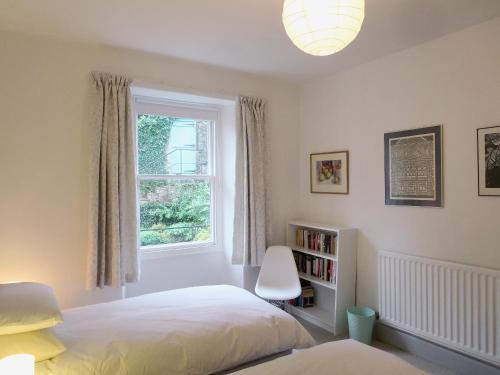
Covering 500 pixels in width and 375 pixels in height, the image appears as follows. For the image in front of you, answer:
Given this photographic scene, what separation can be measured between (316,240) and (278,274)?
51 centimetres

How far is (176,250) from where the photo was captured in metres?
3.44

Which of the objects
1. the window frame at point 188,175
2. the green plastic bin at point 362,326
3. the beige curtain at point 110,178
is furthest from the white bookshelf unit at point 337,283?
the beige curtain at point 110,178

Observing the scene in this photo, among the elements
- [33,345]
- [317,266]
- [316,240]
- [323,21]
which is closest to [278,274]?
[317,266]

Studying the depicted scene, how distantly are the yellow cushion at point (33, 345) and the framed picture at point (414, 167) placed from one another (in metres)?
2.58

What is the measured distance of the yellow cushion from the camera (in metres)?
1.58

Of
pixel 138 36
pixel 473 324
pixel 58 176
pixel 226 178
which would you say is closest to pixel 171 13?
pixel 138 36

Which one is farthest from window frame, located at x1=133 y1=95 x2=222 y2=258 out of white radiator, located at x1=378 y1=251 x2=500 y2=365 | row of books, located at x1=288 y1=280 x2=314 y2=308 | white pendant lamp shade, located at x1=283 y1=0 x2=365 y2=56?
white pendant lamp shade, located at x1=283 y1=0 x2=365 y2=56

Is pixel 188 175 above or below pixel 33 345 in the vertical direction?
above

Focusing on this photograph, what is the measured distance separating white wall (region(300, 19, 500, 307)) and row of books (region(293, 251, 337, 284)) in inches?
10.2

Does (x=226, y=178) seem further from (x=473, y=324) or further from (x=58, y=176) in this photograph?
(x=473, y=324)

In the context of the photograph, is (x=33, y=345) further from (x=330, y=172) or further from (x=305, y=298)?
(x=330, y=172)

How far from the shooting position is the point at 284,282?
332 cm

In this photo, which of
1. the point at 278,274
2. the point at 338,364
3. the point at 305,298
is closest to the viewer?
the point at 338,364

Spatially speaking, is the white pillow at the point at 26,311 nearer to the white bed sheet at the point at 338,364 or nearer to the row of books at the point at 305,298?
the white bed sheet at the point at 338,364
